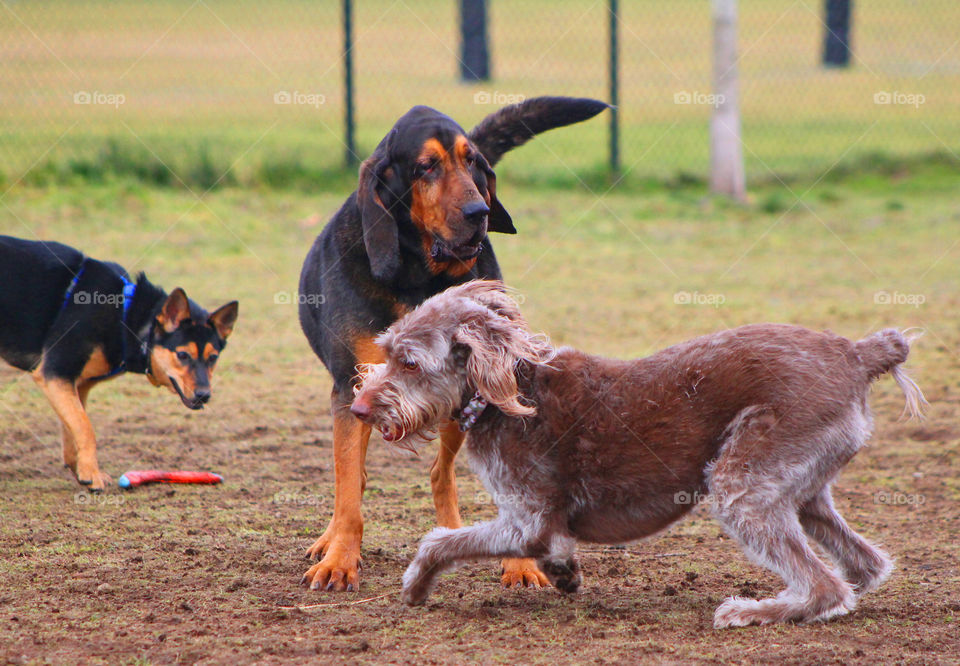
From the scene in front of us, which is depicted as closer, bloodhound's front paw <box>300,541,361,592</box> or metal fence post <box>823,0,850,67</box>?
bloodhound's front paw <box>300,541,361,592</box>

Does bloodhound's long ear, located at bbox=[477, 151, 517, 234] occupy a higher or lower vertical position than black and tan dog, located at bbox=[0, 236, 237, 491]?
higher

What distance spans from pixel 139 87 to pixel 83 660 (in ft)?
55.3

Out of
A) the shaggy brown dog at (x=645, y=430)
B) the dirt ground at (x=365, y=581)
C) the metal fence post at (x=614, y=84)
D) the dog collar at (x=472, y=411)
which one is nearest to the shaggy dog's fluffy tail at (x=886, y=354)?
the shaggy brown dog at (x=645, y=430)

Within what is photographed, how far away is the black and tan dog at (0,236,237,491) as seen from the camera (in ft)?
20.7

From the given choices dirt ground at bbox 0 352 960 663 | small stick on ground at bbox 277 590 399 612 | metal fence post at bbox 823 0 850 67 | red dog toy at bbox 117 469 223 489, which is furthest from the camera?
metal fence post at bbox 823 0 850 67

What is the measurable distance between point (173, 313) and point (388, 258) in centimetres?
225

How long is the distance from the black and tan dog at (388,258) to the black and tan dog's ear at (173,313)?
1656 mm

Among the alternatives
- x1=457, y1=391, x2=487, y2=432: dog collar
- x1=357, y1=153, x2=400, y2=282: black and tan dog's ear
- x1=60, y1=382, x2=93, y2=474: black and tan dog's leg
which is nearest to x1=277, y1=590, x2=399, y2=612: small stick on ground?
x1=457, y1=391, x2=487, y2=432: dog collar

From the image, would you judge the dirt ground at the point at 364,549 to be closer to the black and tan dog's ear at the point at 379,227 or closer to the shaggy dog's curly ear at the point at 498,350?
the shaggy dog's curly ear at the point at 498,350

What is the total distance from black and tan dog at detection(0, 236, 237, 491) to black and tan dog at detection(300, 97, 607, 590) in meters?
1.66

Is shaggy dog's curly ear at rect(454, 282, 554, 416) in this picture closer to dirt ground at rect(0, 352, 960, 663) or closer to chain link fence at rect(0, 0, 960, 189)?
dirt ground at rect(0, 352, 960, 663)

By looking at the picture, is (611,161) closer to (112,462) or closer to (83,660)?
(112,462)

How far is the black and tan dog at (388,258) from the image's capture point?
15.8 feet

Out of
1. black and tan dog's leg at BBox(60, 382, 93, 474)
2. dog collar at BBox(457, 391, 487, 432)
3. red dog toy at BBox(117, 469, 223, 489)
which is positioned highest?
dog collar at BBox(457, 391, 487, 432)
